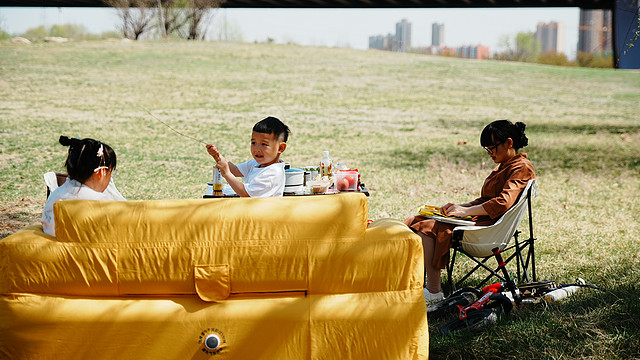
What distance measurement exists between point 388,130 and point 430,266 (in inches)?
447

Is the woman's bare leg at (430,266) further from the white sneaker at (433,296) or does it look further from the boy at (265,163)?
the boy at (265,163)

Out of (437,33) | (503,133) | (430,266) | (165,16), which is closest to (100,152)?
(430,266)

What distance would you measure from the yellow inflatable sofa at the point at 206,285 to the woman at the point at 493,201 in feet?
4.31

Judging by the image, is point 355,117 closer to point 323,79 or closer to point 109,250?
point 323,79

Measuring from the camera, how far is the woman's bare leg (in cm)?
448

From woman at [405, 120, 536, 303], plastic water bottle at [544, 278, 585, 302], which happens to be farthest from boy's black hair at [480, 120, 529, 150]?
plastic water bottle at [544, 278, 585, 302]

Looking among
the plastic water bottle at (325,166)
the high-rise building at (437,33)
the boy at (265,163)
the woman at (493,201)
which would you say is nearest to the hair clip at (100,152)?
the boy at (265,163)

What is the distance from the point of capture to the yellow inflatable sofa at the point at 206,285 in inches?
122

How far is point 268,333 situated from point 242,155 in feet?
30.3

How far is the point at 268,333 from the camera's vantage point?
123 inches

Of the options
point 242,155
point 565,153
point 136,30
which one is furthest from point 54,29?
point 565,153

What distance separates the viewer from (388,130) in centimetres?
1566

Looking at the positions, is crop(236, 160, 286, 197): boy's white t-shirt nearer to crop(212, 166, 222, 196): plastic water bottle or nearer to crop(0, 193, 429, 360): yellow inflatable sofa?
crop(212, 166, 222, 196): plastic water bottle

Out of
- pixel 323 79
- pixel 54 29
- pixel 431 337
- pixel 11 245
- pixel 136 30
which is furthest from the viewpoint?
pixel 54 29
